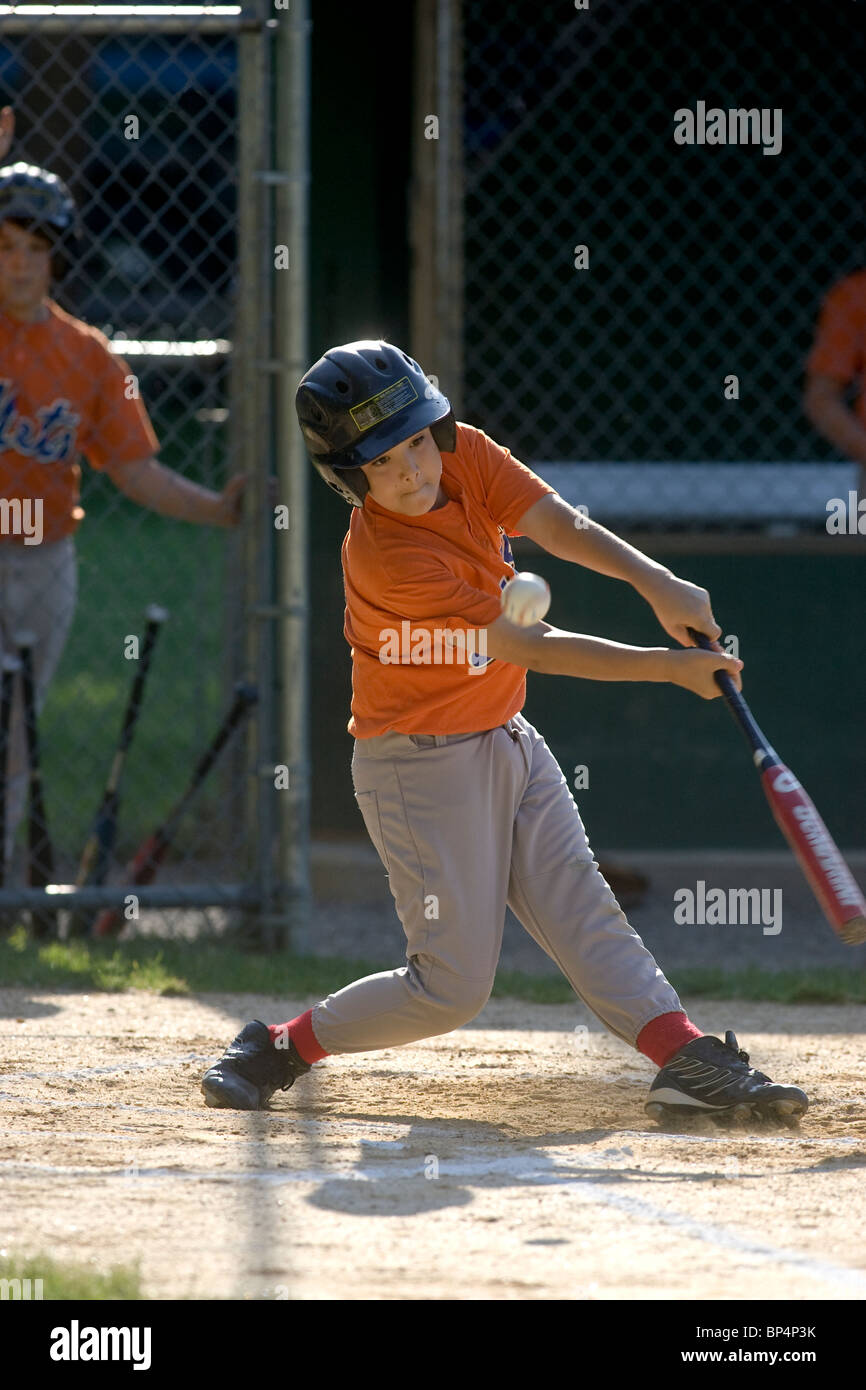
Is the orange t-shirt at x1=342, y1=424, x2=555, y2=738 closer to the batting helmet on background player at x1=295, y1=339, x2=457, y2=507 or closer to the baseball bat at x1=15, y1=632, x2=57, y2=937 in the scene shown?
the batting helmet on background player at x1=295, y1=339, x2=457, y2=507

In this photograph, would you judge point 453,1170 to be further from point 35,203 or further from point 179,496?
point 35,203

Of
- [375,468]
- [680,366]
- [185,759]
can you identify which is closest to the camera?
[375,468]

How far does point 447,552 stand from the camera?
145 inches

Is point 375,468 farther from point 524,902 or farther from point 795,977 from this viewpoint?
point 795,977

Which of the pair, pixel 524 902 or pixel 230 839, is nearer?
pixel 524 902

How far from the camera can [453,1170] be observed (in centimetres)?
336

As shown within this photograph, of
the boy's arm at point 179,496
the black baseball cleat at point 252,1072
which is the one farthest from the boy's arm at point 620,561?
the boy's arm at point 179,496

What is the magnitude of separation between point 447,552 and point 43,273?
2606mm

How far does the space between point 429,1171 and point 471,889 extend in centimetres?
60

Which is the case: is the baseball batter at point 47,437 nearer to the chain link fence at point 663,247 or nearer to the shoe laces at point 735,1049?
the chain link fence at point 663,247

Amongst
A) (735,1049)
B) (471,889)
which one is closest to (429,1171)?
(471,889)

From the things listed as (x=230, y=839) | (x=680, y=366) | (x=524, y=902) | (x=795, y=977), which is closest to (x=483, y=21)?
(x=680, y=366)
